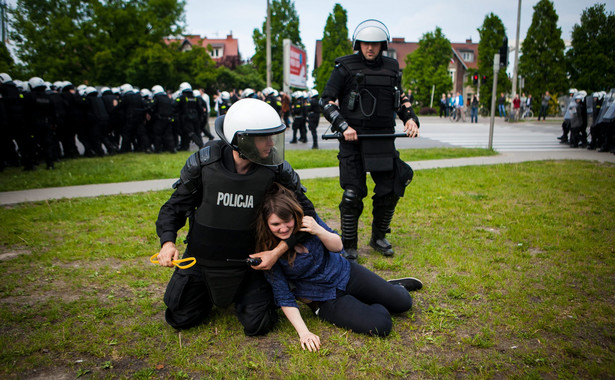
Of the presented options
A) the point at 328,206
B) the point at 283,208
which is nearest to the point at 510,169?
the point at 328,206

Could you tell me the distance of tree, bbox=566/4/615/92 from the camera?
33.3 m

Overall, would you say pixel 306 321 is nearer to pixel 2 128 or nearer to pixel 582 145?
pixel 2 128

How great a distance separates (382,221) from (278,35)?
191 ft

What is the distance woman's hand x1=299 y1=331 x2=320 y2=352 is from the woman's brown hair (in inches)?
24.3

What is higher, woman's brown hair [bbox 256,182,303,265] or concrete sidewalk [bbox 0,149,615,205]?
woman's brown hair [bbox 256,182,303,265]

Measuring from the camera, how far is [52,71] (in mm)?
33875

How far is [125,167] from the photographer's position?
1056 centimetres

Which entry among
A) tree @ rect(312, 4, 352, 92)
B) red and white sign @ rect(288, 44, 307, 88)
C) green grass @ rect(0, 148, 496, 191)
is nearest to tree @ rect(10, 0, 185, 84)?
red and white sign @ rect(288, 44, 307, 88)

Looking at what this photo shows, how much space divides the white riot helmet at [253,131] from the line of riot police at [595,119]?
1295cm

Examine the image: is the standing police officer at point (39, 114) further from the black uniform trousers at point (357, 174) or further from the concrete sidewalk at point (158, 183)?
the black uniform trousers at point (357, 174)

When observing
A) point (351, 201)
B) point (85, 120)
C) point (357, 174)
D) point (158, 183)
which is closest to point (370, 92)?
point (357, 174)

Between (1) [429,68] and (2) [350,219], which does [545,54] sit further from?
(2) [350,219]

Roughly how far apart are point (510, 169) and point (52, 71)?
114 feet

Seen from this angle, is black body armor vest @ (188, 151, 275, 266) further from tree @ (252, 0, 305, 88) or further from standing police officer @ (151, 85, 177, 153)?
tree @ (252, 0, 305, 88)
